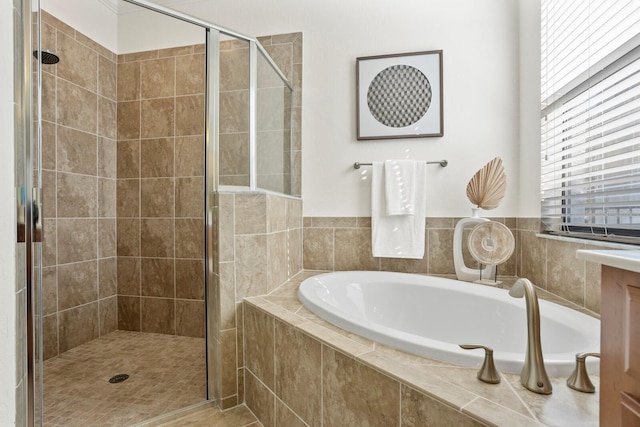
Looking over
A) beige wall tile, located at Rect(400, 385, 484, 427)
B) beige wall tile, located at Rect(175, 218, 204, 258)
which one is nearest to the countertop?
beige wall tile, located at Rect(400, 385, 484, 427)

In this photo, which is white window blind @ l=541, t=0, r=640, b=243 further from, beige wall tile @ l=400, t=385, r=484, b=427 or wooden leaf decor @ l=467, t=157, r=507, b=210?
beige wall tile @ l=400, t=385, r=484, b=427

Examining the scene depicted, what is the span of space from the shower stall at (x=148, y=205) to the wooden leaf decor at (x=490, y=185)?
44.8 inches

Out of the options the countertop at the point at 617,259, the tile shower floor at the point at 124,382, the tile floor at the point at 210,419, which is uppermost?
the countertop at the point at 617,259

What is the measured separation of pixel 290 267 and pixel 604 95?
1.71 m

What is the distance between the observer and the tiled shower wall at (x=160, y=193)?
7.58ft

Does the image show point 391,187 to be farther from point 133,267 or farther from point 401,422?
point 133,267

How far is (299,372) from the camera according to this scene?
112 centimetres

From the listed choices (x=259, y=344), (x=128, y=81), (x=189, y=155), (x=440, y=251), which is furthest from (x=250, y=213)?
(x=128, y=81)

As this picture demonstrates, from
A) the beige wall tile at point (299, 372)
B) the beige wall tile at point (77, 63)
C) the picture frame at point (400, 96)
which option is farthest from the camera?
the picture frame at point (400, 96)

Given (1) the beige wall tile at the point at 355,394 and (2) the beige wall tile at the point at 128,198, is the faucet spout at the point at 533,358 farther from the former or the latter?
(2) the beige wall tile at the point at 128,198

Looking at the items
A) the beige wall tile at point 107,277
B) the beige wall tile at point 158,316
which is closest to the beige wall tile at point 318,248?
the beige wall tile at point 158,316

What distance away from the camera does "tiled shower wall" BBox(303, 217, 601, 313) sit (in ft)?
5.50

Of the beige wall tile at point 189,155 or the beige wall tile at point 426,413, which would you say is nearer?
the beige wall tile at point 426,413

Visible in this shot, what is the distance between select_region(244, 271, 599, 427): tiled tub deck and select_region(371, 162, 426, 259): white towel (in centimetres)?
84
